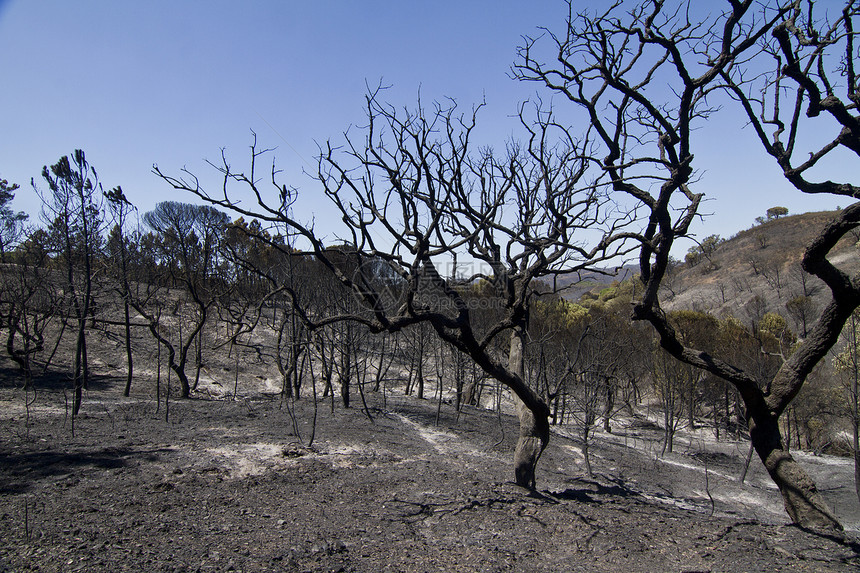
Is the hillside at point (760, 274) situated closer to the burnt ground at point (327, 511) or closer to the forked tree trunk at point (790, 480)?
the forked tree trunk at point (790, 480)

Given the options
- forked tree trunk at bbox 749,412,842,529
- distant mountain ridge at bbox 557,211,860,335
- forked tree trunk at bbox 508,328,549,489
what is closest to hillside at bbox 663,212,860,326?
distant mountain ridge at bbox 557,211,860,335

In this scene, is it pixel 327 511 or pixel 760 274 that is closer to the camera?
pixel 327 511

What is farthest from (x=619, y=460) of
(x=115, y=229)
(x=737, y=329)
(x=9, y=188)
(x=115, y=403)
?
(x=9, y=188)

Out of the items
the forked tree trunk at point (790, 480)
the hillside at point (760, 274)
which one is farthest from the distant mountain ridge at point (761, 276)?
the forked tree trunk at point (790, 480)

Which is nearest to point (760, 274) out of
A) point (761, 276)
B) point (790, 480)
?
point (761, 276)

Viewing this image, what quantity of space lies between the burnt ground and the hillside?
112 ft

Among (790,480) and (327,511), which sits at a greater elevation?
(790,480)

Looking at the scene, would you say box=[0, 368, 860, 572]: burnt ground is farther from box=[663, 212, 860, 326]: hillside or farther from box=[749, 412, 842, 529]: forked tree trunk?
box=[663, 212, 860, 326]: hillside

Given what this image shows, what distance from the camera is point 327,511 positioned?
17.2 ft

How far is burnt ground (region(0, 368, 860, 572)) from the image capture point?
4.09 metres

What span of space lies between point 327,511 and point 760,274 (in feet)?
189

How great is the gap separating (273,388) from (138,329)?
9918 millimetres

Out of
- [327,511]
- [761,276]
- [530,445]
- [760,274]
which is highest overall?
[760,274]

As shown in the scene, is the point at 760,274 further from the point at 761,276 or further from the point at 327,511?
the point at 327,511
